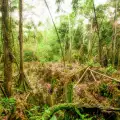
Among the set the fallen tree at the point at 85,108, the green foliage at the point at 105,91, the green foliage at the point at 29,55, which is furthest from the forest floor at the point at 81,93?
the green foliage at the point at 29,55

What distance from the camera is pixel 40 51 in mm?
30703

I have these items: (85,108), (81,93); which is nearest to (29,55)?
(81,93)

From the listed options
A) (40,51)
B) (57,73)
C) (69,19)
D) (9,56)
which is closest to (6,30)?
(9,56)

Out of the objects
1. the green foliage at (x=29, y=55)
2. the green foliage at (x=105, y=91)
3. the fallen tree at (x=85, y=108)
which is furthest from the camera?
the green foliage at (x=29, y=55)

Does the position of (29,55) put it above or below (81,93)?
above

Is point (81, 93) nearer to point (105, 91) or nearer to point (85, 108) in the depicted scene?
point (105, 91)

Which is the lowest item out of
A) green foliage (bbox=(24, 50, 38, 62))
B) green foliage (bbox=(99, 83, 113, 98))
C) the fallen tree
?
green foliage (bbox=(99, 83, 113, 98))

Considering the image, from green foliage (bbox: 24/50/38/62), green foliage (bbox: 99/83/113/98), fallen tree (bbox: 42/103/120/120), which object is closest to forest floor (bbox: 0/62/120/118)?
green foliage (bbox: 99/83/113/98)

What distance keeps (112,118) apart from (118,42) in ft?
57.6

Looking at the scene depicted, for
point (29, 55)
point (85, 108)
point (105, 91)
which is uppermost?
point (29, 55)

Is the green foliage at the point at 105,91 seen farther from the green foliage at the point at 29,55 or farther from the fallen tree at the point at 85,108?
the green foliage at the point at 29,55

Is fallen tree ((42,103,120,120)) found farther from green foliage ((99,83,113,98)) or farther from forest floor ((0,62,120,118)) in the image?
green foliage ((99,83,113,98))

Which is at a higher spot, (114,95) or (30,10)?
(30,10)

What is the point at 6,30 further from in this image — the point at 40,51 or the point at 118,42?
the point at 40,51
